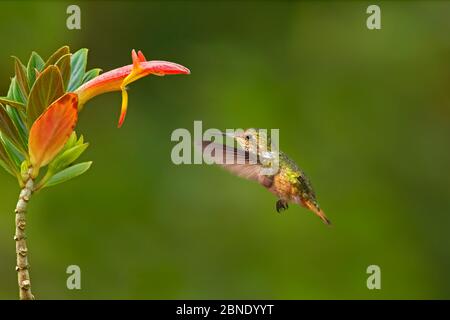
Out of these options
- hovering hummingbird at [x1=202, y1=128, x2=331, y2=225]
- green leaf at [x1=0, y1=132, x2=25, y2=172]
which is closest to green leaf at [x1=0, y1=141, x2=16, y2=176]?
green leaf at [x1=0, y1=132, x2=25, y2=172]

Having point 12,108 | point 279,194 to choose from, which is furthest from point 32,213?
point 12,108

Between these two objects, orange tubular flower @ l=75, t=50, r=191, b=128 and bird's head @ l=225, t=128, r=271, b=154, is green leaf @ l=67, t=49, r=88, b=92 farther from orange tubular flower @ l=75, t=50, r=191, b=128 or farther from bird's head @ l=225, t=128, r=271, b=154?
bird's head @ l=225, t=128, r=271, b=154

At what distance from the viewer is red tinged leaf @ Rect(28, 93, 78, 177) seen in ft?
2.02

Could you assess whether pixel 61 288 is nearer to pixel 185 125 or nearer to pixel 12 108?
pixel 185 125

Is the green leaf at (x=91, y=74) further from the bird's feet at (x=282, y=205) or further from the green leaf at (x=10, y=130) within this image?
the bird's feet at (x=282, y=205)

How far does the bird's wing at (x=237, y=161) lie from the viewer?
3.27 feet

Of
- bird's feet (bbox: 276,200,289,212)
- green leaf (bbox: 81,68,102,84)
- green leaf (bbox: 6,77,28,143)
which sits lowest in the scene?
bird's feet (bbox: 276,200,289,212)

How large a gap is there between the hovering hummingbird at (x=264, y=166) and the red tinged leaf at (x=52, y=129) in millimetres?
305

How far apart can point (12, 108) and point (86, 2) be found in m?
2.68

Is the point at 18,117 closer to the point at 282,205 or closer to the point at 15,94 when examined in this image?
the point at 15,94

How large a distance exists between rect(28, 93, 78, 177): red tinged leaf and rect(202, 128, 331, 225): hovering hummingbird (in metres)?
0.31

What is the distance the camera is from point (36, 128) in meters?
0.62

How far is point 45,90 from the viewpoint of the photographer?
621mm

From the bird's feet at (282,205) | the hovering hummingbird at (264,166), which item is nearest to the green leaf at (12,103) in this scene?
the hovering hummingbird at (264,166)
